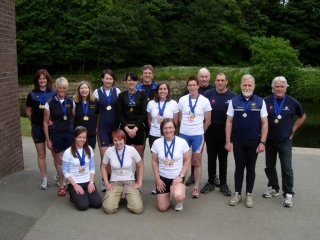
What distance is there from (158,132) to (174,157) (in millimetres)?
728

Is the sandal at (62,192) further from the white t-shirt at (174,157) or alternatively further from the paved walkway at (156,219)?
the white t-shirt at (174,157)

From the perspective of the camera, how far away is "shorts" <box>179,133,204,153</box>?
240 inches

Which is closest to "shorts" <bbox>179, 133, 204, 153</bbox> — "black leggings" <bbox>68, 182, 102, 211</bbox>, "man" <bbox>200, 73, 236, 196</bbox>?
"man" <bbox>200, 73, 236, 196</bbox>

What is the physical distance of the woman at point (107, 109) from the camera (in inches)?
245

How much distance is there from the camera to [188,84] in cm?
614

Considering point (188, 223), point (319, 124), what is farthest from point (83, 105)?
point (319, 124)

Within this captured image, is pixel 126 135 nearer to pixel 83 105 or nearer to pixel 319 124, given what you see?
pixel 83 105

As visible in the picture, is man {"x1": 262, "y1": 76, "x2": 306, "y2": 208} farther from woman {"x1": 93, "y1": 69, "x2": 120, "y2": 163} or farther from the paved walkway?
woman {"x1": 93, "y1": 69, "x2": 120, "y2": 163}

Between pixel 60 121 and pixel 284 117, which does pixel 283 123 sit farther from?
pixel 60 121

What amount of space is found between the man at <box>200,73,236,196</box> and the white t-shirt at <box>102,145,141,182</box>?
49.4 inches

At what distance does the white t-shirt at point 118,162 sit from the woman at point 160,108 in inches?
24.4

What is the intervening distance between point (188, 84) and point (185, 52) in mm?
44583

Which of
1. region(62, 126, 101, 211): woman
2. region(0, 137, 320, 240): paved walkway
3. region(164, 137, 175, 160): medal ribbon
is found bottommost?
region(0, 137, 320, 240): paved walkway

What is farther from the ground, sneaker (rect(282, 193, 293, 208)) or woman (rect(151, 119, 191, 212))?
woman (rect(151, 119, 191, 212))
